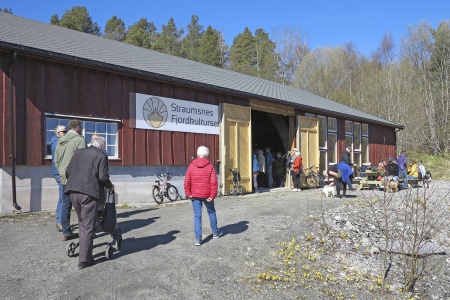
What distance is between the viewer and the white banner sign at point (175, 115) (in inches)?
460

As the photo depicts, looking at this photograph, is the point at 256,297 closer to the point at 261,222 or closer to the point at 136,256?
the point at 136,256

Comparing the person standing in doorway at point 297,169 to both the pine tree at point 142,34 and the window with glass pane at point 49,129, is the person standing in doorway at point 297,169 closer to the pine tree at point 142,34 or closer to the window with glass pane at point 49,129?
the window with glass pane at point 49,129

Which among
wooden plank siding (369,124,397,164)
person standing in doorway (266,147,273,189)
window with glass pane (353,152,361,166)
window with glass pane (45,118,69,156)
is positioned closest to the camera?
window with glass pane (45,118,69,156)

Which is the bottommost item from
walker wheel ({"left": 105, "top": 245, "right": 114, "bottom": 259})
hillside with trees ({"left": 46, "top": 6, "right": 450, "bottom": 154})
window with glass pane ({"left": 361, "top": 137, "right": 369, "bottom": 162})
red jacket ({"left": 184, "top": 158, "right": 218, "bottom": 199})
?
walker wheel ({"left": 105, "top": 245, "right": 114, "bottom": 259})

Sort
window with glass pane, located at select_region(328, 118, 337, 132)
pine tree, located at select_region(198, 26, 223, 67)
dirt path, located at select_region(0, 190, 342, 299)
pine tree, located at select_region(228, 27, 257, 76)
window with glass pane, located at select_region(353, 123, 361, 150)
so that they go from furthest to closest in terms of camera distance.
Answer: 1. pine tree, located at select_region(228, 27, 257, 76)
2. pine tree, located at select_region(198, 26, 223, 67)
3. window with glass pane, located at select_region(353, 123, 361, 150)
4. window with glass pane, located at select_region(328, 118, 337, 132)
5. dirt path, located at select_region(0, 190, 342, 299)

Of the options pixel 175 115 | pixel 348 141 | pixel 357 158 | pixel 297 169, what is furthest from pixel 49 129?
pixel 357 158

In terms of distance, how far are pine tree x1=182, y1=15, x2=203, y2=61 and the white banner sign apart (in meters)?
38.4

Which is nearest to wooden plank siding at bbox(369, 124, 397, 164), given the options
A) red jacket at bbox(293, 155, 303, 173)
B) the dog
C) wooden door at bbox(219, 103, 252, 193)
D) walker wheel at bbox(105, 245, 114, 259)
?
red jacket at bbox(293, 155, 303, 173)

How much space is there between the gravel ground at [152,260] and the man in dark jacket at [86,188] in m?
0.37

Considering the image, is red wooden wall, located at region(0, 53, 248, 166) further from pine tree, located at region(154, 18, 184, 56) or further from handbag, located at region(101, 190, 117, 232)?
pine tree, located at region(154, 18, 184, 56)

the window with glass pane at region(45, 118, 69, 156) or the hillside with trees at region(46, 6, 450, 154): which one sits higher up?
the hillside with trees at region(46, 6, 450, 154)

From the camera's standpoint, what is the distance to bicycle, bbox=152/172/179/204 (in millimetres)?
11750

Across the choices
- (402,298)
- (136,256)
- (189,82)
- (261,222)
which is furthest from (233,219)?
(189,82)

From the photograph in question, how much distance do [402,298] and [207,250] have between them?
2.80 meters
